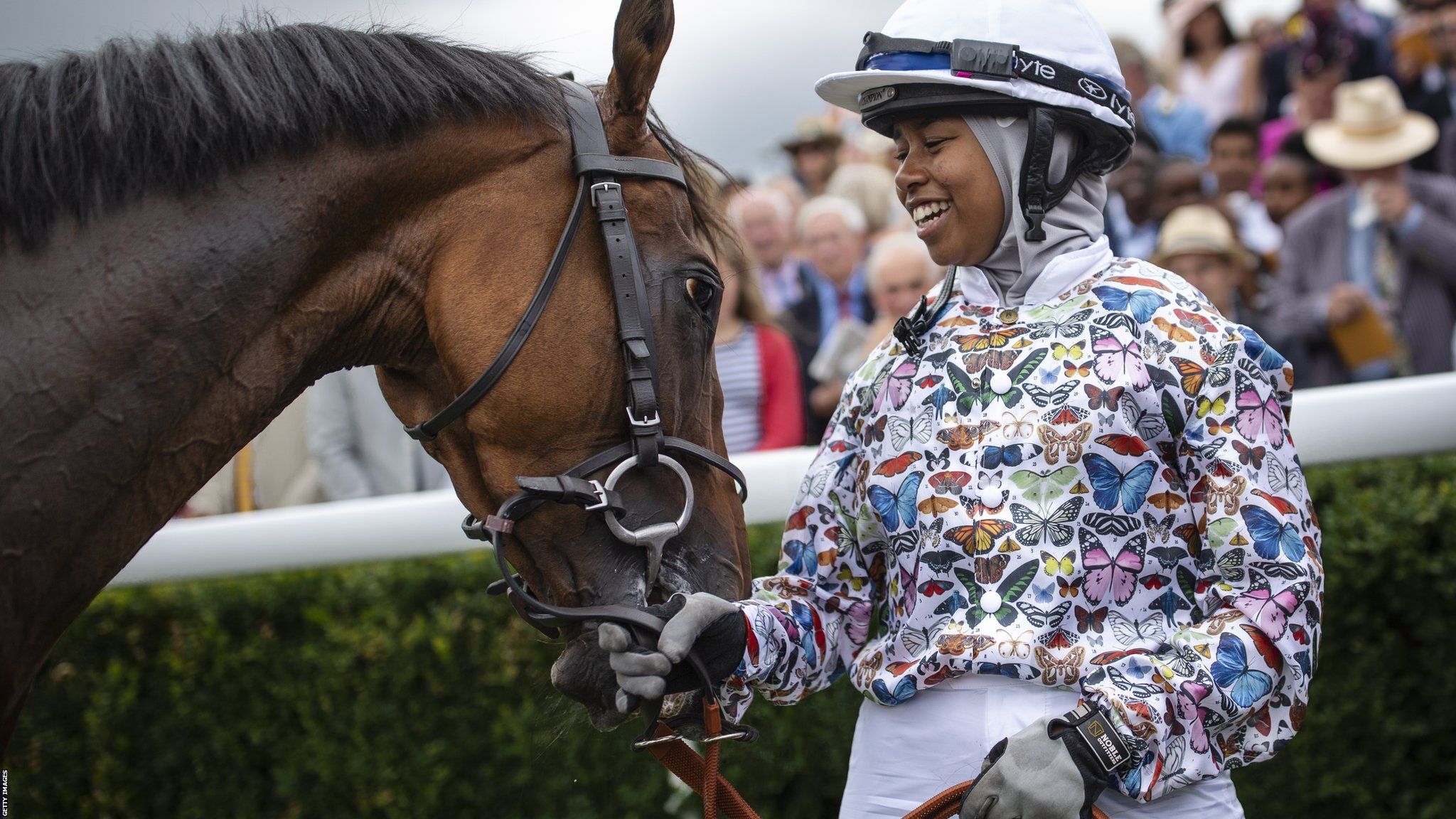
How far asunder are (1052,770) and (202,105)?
1504 millimetres

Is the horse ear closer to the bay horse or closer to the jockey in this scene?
the bay horse

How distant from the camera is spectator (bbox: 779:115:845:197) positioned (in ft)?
26.9

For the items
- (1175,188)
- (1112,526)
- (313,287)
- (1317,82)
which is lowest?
(1175,188)

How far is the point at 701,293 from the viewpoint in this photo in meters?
2.14

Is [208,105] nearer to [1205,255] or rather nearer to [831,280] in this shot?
[1205,255]

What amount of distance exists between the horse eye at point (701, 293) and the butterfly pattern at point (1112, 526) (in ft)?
1.19

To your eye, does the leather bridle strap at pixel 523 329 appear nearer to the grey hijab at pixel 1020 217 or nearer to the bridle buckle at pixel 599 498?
the bridle buckle at pixel 599 498

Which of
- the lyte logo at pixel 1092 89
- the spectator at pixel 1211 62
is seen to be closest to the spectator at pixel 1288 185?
the spectator at pixel 1211 62

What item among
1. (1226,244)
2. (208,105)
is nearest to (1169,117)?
(1226,244)

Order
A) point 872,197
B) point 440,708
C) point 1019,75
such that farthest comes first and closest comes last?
point 872,197 < point 440,708 < point 1019,75

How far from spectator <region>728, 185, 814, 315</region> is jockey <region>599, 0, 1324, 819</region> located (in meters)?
4.46

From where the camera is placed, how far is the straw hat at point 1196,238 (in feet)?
16.8

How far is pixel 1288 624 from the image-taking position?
5.84ft

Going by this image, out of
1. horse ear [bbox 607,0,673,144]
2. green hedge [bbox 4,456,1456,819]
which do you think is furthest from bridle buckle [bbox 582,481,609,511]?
green hedge [bbox 4,456,1456,819]
